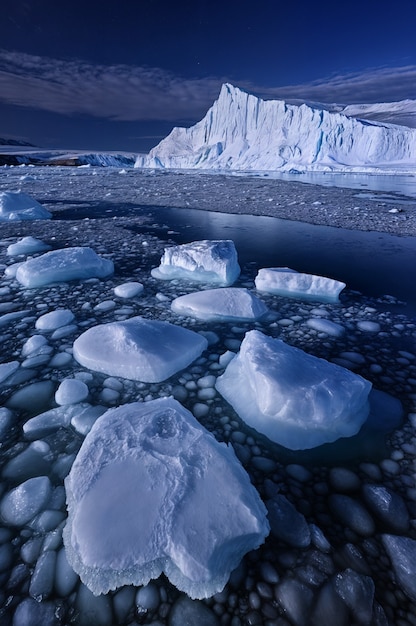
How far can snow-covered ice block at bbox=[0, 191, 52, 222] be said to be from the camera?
5.96m

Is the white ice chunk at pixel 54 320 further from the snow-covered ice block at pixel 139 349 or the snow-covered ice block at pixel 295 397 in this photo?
the snow-covered ice block at pixel 295 397

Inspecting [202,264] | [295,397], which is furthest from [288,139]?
[295,397]

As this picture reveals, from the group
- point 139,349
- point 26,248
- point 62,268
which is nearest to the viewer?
point 139,349

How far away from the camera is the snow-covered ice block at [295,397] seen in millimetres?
1211

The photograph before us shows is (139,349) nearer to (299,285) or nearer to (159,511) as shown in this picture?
(159,511)

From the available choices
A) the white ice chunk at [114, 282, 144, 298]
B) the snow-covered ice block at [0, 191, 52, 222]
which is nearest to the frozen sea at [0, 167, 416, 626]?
the white ice chunk at [114, 282, 144, 298]

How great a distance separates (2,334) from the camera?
76.8 inches

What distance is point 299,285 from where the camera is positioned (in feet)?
8.39

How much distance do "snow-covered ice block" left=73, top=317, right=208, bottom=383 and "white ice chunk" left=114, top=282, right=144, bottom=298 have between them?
798 mm

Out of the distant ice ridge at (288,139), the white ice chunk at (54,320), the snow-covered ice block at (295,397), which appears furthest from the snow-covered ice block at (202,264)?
the distant ice ridge at (288,139)

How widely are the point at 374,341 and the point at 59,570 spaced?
1.87 meters

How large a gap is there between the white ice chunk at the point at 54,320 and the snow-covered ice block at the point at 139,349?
402 mm

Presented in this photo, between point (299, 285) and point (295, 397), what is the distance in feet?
4.91

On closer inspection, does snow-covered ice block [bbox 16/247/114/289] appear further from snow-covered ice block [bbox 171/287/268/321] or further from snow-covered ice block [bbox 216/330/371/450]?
snow-covered ice block [bbox 216/330/371/450]
